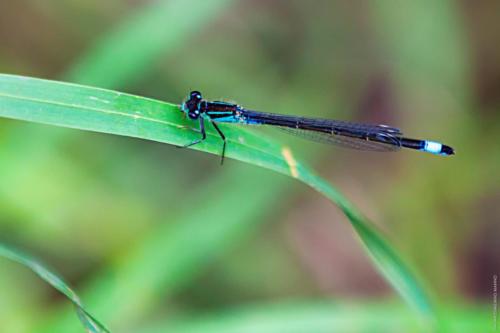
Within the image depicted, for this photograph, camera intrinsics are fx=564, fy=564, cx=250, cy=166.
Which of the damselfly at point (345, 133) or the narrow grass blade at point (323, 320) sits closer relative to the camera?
the narrow grass blade at point (323, 320)

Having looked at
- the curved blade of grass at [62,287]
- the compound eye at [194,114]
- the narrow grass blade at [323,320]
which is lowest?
the curved blade of grass at [62,287]

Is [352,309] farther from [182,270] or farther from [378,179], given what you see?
[378,179]

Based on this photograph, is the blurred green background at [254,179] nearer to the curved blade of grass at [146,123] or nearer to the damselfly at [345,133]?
the damselfly at [345,133]

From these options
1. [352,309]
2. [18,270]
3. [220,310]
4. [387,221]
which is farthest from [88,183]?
[387,221]

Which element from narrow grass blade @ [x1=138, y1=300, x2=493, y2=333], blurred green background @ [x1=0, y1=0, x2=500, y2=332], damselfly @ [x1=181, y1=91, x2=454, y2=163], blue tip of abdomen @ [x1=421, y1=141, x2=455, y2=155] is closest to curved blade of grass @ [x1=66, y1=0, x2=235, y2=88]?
blurred green background @ [x1=0, y1=0, x2=500, y2=332]

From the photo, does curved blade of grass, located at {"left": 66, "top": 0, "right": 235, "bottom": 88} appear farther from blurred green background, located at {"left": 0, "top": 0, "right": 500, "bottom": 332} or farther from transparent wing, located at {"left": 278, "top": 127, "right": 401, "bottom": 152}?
transparent wing, located at {"left": 278, "top": 127, "right": 401, "bottom": 152}

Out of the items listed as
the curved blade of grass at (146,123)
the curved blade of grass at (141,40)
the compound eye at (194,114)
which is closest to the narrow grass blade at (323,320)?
the curved blade of grass at (146,123)
